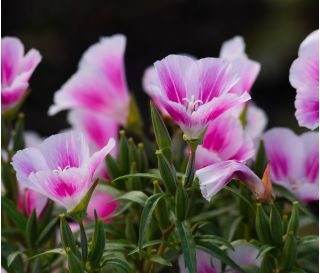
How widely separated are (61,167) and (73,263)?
88mm

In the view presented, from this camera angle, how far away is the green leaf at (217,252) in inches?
30.5

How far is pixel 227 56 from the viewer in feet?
3.34

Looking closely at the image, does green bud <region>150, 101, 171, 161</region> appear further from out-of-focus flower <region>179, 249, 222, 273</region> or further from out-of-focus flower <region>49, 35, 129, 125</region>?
out-of-focus flower <region>49, 35, 129, 125</region>

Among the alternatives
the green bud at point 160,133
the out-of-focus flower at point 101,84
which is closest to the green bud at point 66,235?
the green bud at point 160,133

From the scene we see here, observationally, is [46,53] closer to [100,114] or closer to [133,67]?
[133,67]

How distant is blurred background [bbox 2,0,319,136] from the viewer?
117 inches

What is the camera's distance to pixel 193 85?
76cm

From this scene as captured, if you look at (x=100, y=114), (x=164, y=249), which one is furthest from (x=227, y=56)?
(x=164, y=249)

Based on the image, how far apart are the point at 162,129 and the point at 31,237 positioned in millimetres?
209

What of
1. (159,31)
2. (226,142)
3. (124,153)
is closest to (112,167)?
(124,153)

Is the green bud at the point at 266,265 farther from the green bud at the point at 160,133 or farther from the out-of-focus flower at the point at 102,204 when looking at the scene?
the out-of-focus flower at the point at 102,204

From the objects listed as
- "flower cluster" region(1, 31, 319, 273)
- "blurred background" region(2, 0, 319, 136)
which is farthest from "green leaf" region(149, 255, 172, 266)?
"blurred background" region(2, 0, 319, 136)

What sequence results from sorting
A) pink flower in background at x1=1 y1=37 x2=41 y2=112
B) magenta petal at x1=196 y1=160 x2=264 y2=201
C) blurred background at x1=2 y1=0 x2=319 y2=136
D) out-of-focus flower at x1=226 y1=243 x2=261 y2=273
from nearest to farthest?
1. magenta petal at x1=196 y1=160 x2=264 y2=201
2. out-of-focus flower at x1=226 y1=243 x2=261 y2=273
3. pink flower in background at x1=1 y1=37 x2=41 y2=112
4. blurred background at x1=2 y1=0 x2=319 y2=136

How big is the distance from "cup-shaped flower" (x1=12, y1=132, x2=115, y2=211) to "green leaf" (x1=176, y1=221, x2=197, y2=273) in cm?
9
